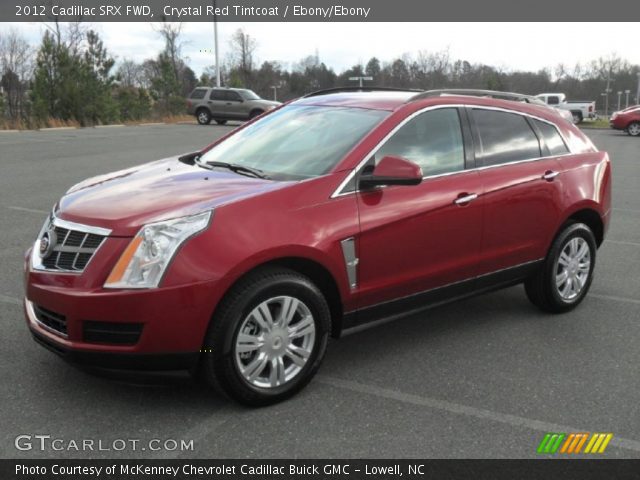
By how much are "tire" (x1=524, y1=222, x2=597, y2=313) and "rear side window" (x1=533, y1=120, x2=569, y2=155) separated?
59cm

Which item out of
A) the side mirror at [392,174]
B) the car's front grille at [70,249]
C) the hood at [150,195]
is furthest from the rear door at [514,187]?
the car's front grille at [70,249]

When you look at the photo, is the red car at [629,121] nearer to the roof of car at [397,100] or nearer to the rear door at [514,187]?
the roof of car at [397,100]

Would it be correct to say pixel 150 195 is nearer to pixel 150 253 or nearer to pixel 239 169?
pixel 150 253

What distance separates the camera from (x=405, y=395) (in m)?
3.67

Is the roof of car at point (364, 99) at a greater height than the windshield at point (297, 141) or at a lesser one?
greater

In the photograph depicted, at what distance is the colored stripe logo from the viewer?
3133 millimetres

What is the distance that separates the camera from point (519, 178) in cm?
466

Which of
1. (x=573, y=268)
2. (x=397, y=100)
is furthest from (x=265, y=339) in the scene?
(x=573, y=268)

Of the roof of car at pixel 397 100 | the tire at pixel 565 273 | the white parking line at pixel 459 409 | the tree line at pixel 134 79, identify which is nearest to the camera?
the white parking line at pixel 459 409

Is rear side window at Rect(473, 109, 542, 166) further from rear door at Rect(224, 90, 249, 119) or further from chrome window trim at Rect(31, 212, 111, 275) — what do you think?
rear door at Rect(224, 90, 249, 119)


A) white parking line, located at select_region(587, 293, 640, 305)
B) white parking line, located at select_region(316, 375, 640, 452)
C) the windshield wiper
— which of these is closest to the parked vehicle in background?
white parking line, located at select_region(587, 293, 640, 305)

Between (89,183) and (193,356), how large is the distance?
1.58 meters

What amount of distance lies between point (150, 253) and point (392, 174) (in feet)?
4.75
